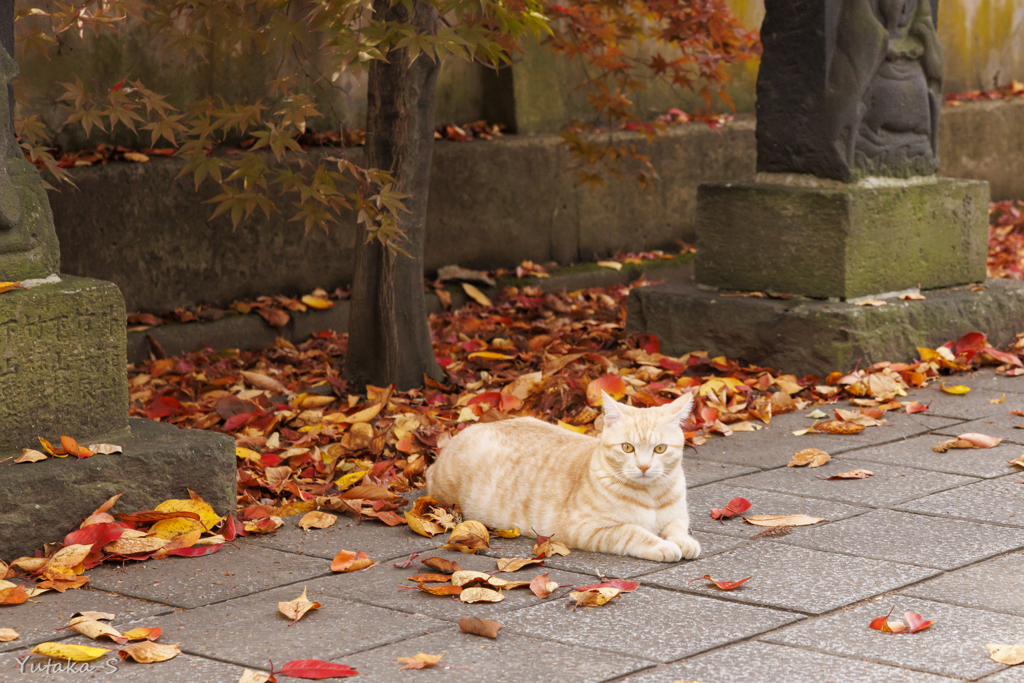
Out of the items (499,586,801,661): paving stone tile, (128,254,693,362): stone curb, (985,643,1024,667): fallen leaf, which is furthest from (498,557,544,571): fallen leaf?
(128,254,693,362): stone curb

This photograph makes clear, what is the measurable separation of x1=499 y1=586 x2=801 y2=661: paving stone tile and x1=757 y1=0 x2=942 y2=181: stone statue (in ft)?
11.2

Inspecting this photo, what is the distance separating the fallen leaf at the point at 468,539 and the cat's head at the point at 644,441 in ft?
1.44

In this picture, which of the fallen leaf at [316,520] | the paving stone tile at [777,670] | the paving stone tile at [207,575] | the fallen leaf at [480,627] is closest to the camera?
the paving stone tile at [777,670]

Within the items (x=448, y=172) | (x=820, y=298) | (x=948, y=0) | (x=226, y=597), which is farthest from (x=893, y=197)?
(x=948, y=0)

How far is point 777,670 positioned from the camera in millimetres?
2658

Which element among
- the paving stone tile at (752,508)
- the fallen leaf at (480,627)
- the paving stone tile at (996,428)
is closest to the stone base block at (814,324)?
the paving stone tile at (996,428)

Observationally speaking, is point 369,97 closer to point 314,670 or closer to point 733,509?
point 733,509

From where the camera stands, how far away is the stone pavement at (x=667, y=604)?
8.88 feet

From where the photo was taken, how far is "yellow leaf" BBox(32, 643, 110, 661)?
277cm

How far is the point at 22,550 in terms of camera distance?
135 inches

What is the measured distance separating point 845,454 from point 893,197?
1901 millimetres

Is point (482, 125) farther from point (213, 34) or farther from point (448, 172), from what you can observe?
point (213, 34)

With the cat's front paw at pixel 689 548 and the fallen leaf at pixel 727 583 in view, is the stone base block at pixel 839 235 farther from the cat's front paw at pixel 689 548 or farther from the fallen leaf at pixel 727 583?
the fallen leaf at pixel 727 583

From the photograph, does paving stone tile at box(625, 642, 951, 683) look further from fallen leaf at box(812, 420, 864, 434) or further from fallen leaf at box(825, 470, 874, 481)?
fallen leaf at box(812, 420, 864, 434)
